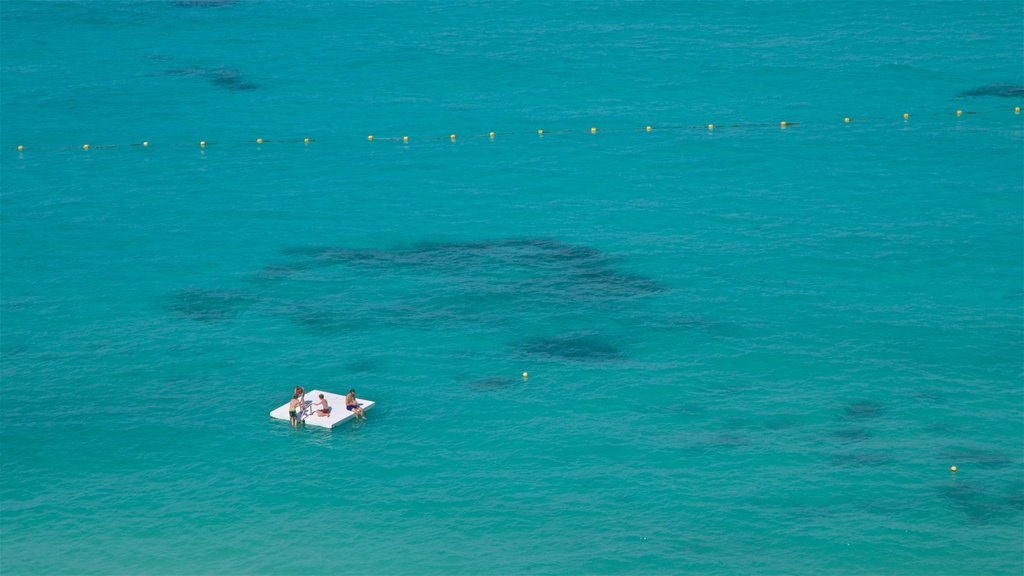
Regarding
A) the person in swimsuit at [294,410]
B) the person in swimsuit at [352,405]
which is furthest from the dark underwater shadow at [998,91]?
the person in swimsuit at [294,410]

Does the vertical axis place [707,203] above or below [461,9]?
below

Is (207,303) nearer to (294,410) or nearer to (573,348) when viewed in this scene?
(294,410)

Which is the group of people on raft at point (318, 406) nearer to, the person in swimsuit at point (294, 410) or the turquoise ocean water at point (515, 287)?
the person in swimsuit at point (294, 410)

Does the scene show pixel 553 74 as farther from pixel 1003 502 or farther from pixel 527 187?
pixel 1003 502

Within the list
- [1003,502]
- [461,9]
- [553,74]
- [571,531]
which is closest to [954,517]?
[1003,502]

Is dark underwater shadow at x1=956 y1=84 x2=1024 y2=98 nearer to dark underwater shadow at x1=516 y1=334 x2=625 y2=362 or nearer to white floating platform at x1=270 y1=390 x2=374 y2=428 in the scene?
dark underwater shadow at x1=516 y1=334 x2=625 y2=362

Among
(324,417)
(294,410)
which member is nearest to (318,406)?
(324,417)
